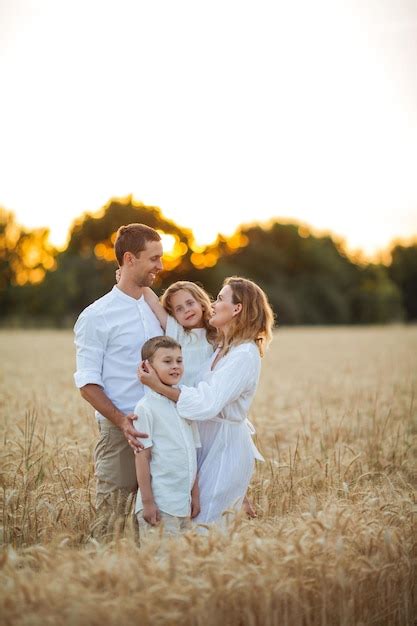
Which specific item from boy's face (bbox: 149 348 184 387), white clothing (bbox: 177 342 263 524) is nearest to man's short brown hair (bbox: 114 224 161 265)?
boy's face (bbox: 149 348 184 387)

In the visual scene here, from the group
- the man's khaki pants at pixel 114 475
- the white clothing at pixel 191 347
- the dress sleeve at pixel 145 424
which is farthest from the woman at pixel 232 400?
the man's khaki pants at pixel 114 475

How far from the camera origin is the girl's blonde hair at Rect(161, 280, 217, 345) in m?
5.41

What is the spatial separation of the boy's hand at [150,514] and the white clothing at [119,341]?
2.71 ft

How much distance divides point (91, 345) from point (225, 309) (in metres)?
1.07

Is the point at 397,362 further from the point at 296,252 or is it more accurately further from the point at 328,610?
the point at 296,252

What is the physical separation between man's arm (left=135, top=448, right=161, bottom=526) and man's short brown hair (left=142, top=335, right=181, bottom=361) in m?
0.68

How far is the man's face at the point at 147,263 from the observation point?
5.21m

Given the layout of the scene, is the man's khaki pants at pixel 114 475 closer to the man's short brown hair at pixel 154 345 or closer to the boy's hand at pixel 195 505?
the boy's hand at pixel 195 505

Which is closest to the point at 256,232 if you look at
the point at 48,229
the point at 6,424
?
the point at 48,229

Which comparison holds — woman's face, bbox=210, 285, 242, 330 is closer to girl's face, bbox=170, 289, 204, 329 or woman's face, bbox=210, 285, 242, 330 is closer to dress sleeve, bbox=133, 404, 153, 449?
girl's face, bbox=170, 289, 204, 329

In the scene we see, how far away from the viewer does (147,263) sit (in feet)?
17.2

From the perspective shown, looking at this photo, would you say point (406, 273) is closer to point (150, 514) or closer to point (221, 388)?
point (221, 388)

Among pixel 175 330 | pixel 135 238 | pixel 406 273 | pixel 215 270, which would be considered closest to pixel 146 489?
pixel 175 330

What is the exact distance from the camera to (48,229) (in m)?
65.4
